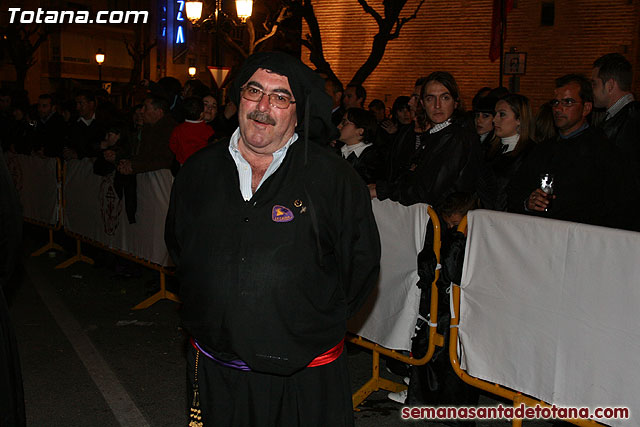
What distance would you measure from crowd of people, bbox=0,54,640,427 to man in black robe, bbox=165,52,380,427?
10 mm

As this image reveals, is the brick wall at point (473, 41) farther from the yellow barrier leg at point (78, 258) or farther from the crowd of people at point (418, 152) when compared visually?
the yellow barrier leg at point (78, 258)

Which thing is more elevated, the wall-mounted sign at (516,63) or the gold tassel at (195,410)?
the wall-mounted sign at (516,63)

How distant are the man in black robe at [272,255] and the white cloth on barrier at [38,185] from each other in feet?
25.3

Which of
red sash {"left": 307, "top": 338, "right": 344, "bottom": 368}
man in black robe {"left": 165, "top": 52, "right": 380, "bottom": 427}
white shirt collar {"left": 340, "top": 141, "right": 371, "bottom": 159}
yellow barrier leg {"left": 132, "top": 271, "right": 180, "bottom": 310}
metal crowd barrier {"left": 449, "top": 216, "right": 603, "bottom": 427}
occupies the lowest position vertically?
yellow barrier leg {"left": 132, "top": 271, "right": 180, "bottom": 310}

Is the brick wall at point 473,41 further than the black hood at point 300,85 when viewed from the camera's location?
Yes

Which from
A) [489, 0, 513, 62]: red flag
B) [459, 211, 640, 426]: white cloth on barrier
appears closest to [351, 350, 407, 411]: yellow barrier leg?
[459, 211, 640, 426]: white cloth on barrier

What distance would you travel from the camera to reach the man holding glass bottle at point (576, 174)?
484 cm

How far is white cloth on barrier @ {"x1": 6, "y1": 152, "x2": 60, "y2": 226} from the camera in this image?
10.5 m

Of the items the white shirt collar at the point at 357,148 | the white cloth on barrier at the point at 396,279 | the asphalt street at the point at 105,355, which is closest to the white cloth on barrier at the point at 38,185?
the asphalt street at the point at 105,355

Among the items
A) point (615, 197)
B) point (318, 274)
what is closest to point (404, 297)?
point (615, 197)

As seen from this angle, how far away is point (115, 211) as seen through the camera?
898 cm

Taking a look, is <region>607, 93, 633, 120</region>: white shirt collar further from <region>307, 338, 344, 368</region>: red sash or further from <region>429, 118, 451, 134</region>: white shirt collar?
<region>307, 338, 344, 368</region>: red sash

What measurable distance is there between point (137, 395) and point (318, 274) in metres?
2.95

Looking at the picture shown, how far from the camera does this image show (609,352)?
3795 millimetres
